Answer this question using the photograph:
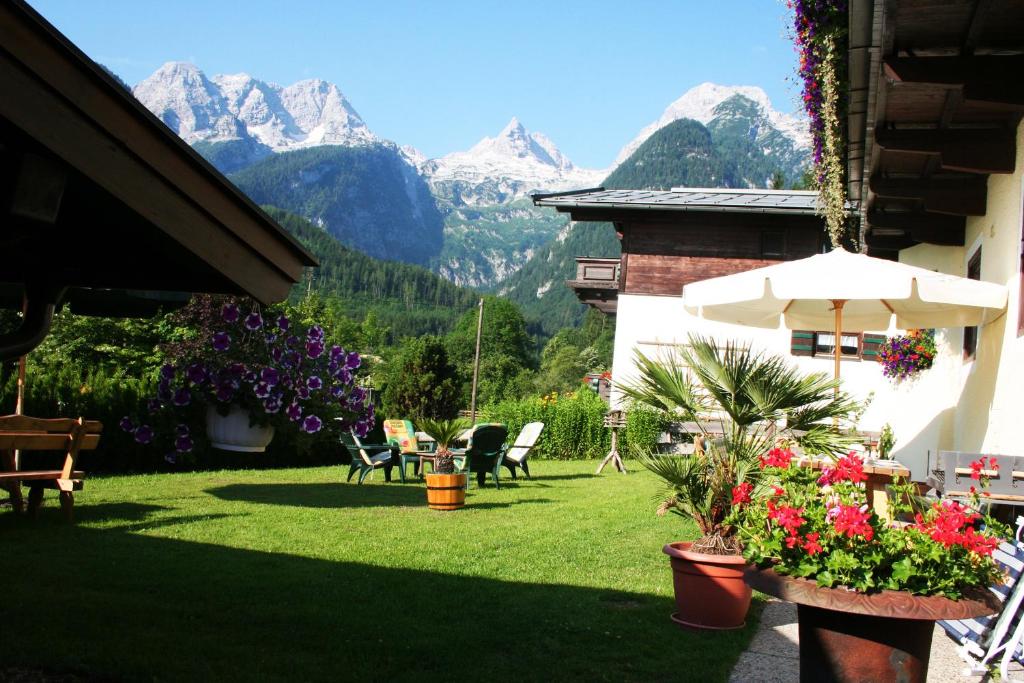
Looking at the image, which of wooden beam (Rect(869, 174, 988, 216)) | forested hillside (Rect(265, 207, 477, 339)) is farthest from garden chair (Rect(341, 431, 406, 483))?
forested hillside (Rect(265, 207, 477, 339))

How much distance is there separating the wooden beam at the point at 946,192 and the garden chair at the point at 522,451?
7.01 m

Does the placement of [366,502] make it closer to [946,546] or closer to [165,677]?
[165,677]

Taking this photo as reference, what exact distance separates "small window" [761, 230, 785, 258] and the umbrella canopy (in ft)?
47.6

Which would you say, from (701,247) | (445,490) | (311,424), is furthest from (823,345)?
(445,490)

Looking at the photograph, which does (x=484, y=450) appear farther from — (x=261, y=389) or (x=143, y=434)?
(x=143, y=434)

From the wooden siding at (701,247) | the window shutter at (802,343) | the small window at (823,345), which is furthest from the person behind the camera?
the wooden siding at (701,247)

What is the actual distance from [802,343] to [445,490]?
50.9ft

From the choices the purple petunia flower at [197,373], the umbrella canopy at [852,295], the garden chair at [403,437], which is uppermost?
the umbrella canopy at [852,295]

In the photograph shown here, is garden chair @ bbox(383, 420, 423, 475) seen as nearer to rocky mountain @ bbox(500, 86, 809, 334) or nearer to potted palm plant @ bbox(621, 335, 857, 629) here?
potted palm plant @ bbox(621, 335, 857, 629)

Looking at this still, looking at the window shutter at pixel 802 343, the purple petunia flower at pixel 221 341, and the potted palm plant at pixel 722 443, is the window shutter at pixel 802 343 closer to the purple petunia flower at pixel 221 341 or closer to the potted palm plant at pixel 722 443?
the purple petunia flower at pixel 221 341

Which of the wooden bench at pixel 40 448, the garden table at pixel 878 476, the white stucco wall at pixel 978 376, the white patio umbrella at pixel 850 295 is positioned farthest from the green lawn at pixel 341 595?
the white patio umbrella at pixel 850 295

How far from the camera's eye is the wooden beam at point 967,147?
730 centimetres

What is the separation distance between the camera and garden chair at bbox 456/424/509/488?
500 inches

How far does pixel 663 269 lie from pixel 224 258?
75.1 ft
